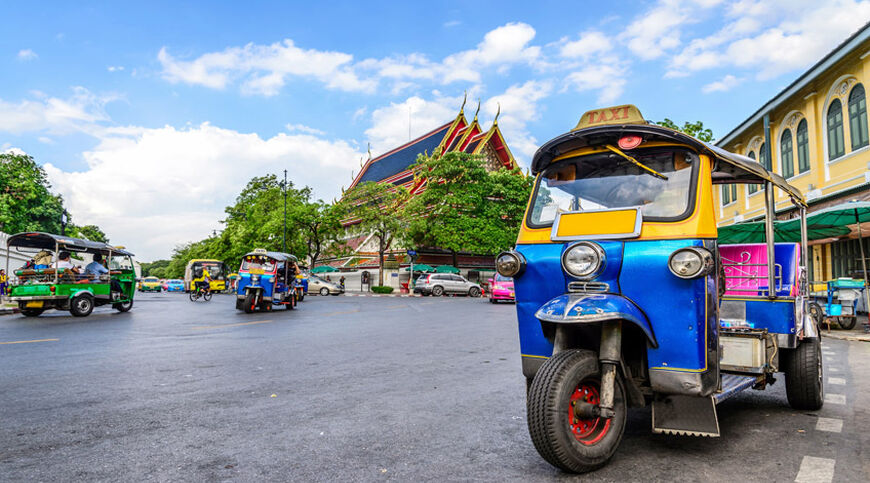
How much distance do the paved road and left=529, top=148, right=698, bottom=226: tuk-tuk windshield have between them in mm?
1531

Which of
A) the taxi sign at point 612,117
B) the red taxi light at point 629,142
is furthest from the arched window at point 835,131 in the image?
the red taxi light at point 629,142

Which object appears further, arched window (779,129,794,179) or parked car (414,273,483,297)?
parked car (414,273,483,297)

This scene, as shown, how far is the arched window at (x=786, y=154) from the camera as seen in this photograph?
20.4 meters

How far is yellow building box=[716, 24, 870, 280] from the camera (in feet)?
51.8

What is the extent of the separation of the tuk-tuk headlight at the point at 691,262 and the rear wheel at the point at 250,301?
16.3 m

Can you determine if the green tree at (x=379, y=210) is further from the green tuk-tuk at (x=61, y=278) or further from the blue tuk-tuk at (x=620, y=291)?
the blue tuk-tuk at (x=620, y=291)

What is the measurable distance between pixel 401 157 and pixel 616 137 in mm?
51186

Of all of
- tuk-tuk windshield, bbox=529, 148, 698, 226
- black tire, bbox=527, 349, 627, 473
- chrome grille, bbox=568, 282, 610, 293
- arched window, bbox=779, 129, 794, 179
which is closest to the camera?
black tire, bbox=527, 349, 627, 473

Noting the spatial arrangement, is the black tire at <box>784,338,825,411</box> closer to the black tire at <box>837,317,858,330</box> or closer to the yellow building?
the black tire at <box>837,317,858,330</box>

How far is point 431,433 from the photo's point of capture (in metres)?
3.89

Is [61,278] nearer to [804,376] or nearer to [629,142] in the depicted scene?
[629,142]

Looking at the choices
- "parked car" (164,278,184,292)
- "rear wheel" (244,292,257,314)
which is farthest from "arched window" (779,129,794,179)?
"parked car" (164,278,184,292)

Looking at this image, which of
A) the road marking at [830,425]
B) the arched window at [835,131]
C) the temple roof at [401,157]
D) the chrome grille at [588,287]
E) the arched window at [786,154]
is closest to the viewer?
the chrome grille at [588,287]

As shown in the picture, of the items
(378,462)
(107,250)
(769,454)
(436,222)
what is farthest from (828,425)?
(436,222)
